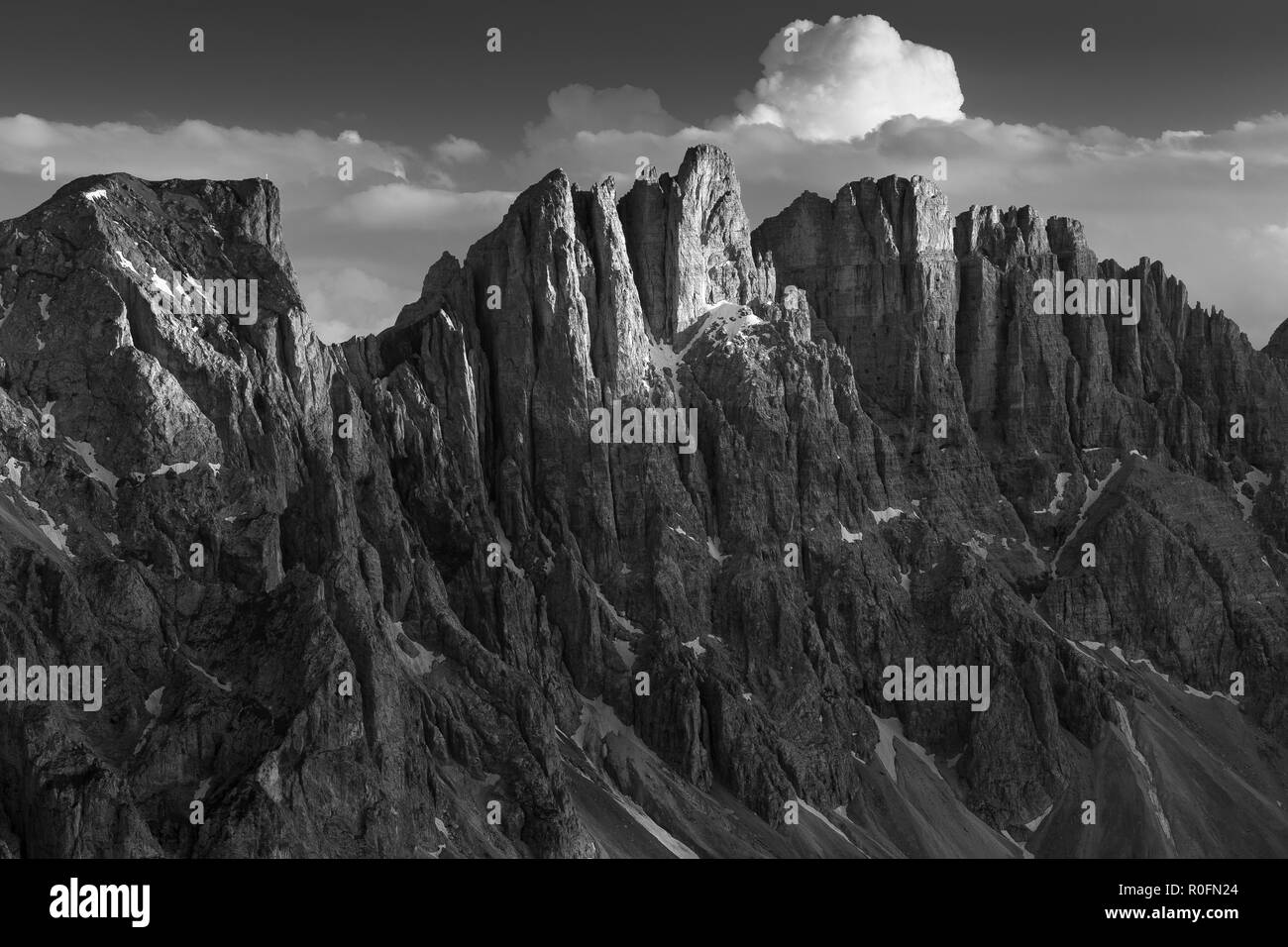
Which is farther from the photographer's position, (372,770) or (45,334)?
(45,334)

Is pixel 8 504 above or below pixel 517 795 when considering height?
above

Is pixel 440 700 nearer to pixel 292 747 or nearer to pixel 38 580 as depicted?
pixel 292 747

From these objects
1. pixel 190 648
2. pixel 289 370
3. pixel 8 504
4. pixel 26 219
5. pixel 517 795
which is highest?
pixel 26 219

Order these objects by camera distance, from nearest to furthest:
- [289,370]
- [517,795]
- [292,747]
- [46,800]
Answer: [46,800] < [292,747] < [517,795] < [289,370]

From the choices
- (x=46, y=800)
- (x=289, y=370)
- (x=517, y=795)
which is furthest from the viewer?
(x=289, y=370)
